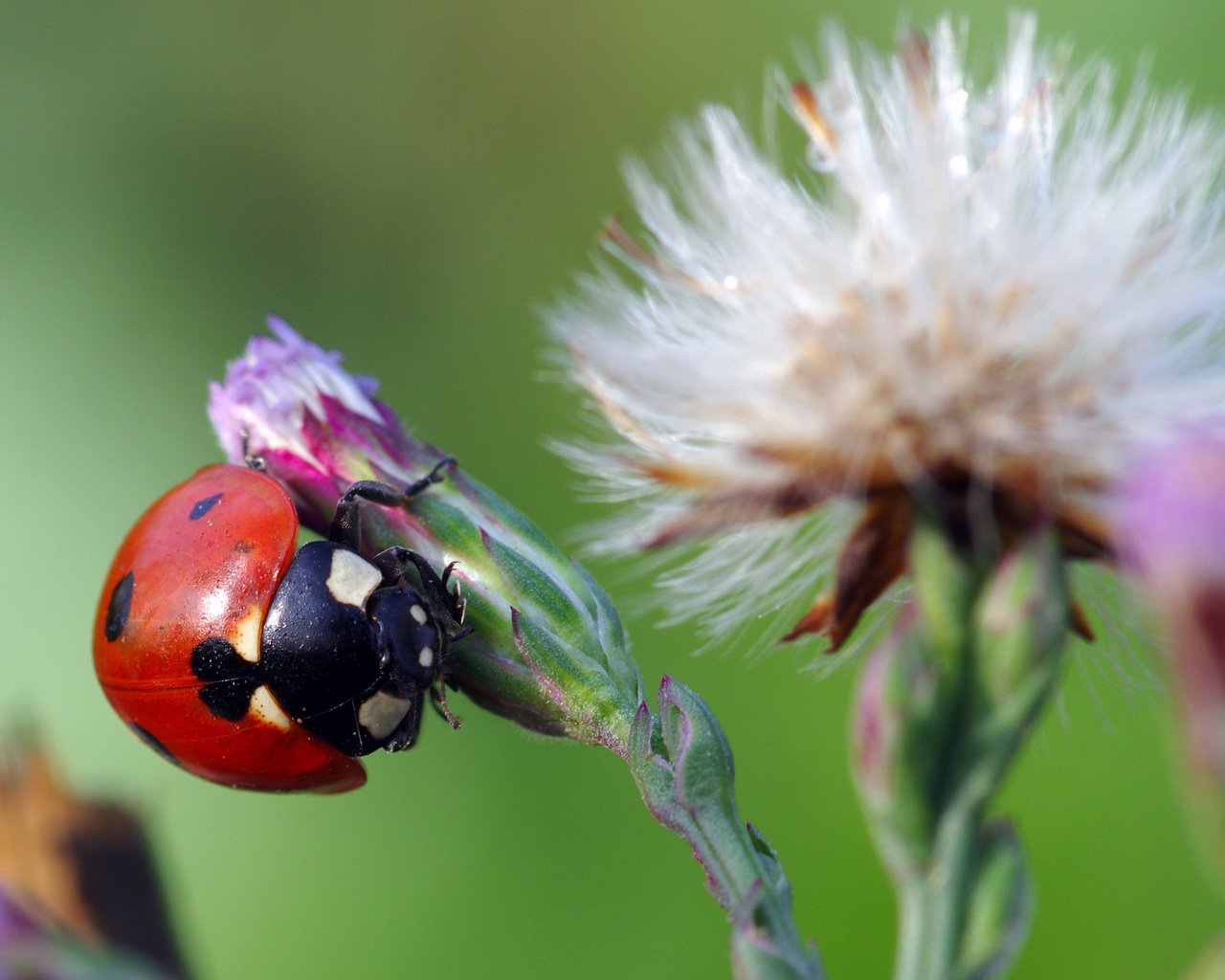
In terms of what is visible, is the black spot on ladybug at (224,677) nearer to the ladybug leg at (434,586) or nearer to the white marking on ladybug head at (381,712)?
the white marking on ladybug head at (381,712)

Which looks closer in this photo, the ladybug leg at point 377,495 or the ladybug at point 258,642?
the ladybug leg at point 377,495

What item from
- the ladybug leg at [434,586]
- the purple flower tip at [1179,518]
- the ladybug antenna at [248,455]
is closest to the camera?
the purple flower tip at [1179,518]

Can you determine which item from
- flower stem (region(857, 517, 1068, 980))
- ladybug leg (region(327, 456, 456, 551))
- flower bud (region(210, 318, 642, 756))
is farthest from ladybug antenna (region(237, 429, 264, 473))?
flower stem (region(857, 517, 1068, 980))

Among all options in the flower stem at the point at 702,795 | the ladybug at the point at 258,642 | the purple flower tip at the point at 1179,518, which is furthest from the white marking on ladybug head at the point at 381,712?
the purple flower tip at the point at 1179,518

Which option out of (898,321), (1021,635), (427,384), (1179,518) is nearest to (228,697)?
(898,321)

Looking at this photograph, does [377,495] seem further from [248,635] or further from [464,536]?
[248,635]

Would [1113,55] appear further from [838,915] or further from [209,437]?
[209,437]

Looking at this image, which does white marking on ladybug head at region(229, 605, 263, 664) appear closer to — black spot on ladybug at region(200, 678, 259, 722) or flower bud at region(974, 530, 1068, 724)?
black spot on ladybug at region(200, 678, 259, 722)
